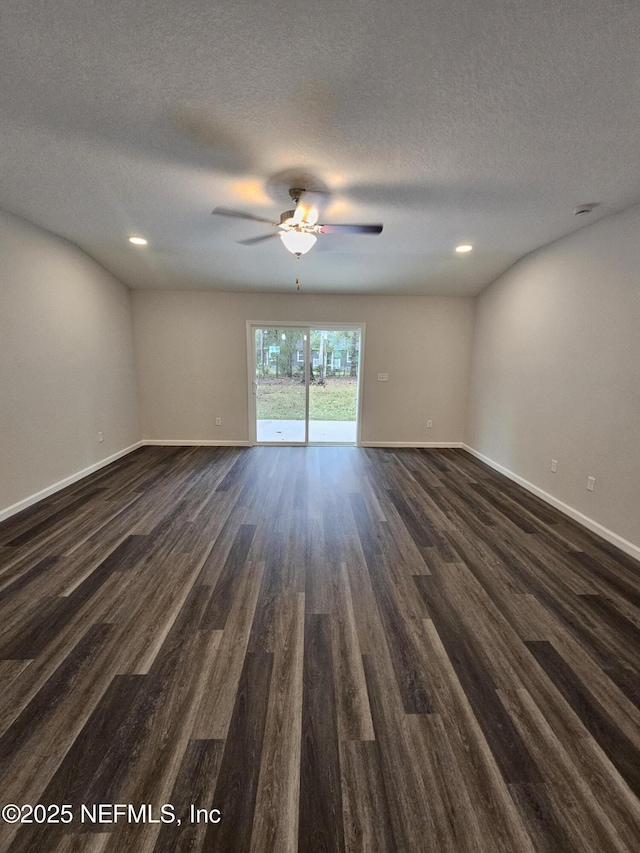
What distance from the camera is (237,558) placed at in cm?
239

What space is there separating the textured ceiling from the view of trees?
2130 mm

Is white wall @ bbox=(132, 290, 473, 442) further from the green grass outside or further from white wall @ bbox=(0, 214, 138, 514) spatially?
white wall @ bbox=(0, 214, 138, 514)

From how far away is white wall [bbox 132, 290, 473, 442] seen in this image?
5066mm

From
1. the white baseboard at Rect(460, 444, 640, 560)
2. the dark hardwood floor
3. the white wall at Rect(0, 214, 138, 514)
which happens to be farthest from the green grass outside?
the dark hardwood floor

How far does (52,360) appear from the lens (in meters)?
3.44

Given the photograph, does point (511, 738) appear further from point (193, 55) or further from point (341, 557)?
point (193, 55)

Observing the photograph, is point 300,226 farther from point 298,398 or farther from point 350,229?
point 298,398

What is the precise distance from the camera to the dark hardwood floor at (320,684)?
1030 millimetres

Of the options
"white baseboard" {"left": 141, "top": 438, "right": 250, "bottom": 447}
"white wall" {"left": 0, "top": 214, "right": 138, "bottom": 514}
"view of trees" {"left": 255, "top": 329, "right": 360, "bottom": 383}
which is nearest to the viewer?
"white wall" {"left": 0, "top": 214, "right": 138, "bottom": 514}

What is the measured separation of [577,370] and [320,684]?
3423mm

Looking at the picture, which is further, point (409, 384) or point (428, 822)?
point (409, 384)

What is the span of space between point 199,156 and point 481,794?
11.5ft

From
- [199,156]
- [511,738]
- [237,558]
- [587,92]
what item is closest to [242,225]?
[199,156]

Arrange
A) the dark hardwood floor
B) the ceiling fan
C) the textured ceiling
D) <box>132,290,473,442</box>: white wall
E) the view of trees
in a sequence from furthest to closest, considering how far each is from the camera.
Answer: the view of trees, <box>132,290,473,442</box>: white wall, the ceiling fan, the textured ceiling, the dark hardwood floor
